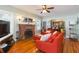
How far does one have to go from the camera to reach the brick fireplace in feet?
7.76

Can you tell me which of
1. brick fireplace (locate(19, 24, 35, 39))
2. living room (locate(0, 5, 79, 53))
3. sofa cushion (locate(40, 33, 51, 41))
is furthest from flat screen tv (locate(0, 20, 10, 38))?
sofa cushion (locate(40, 33, 51, 41))

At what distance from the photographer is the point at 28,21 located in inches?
94.0

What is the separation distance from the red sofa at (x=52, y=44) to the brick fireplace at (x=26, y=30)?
54cm

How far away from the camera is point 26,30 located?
249 cm

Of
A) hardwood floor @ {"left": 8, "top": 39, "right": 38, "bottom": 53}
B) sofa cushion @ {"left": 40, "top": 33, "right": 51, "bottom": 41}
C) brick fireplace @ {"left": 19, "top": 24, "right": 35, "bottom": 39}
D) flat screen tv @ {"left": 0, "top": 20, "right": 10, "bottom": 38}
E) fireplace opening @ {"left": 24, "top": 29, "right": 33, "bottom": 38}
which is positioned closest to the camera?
flat screen tv @ {"left": 0, "top": 20, "right": 10, "bottom": 38}

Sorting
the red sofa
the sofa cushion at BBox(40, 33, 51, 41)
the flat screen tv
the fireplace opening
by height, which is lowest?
the red sofa

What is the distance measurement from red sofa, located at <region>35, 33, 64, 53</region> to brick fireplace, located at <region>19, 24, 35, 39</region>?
1.76ft

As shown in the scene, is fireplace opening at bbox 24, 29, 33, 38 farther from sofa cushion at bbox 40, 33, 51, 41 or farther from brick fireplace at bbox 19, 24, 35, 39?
sofa cushion at bbox 40, 33, 51, 41

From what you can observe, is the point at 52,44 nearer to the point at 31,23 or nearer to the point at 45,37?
the point at 45,37

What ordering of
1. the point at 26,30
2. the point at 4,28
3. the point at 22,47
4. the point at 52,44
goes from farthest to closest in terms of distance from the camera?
1. the point at 52,44
2. the point at 26,30
3. the point at 22,47
4. the point at 4,28

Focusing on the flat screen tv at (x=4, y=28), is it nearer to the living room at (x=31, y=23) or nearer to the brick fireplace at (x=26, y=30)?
the living room at (x=31, y=23)

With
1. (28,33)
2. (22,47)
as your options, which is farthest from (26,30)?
(22,47)

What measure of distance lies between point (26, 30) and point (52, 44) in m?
0.95

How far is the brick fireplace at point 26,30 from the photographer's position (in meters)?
2.37
